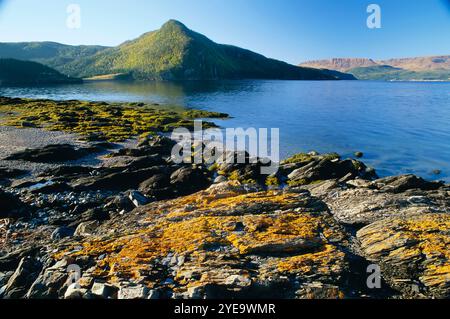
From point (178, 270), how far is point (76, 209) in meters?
13.5

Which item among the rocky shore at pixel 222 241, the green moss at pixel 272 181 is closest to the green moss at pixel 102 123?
the rocky shore at pixel 222 241

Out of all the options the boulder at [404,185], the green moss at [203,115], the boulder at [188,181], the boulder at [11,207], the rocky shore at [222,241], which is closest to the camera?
the rocky shore at [222,241]

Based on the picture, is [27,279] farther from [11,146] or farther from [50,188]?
[11,146]

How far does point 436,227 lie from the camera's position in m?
13.6

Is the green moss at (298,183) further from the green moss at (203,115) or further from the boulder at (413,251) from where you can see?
the green moss at (203,115)

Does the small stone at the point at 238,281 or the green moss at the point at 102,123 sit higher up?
the green moss at the point at 102,123

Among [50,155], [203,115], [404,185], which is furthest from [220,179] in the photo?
[203,115]

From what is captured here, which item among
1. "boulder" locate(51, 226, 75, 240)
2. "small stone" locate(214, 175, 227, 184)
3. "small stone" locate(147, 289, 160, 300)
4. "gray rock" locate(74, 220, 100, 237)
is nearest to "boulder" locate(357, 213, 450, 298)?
"small stone" locate(147, 289, 160, 300)

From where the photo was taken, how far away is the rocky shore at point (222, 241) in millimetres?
11102

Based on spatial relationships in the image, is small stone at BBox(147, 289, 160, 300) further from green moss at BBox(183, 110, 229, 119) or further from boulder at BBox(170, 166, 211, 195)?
green moss at BBox(183, 110, 229, 119)

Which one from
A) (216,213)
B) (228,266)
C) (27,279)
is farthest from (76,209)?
(228,266)

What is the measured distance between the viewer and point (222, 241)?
1379 cm

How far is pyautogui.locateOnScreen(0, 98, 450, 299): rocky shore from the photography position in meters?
11.1
